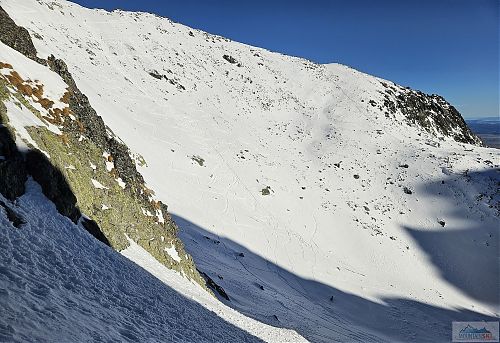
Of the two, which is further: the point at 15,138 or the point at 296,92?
the point at 296,92

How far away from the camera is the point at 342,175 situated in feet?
125

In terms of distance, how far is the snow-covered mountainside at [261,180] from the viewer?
12.0 meters

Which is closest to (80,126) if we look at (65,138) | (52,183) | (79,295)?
(65,138)

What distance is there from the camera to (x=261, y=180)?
33344 mm

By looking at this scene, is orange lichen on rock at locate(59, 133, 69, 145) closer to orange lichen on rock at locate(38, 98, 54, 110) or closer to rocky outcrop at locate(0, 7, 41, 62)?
orange lichen on rock at locate(38, 98, 54, 110)

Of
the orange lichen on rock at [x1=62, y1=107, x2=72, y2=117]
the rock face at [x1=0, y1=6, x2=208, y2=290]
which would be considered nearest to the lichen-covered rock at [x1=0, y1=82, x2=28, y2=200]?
the rock face at [x1=0, y1=6, x2=208, y2=290]

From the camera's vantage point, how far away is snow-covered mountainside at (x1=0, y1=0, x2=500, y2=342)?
A: 1199cm

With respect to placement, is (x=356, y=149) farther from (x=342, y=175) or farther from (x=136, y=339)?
(x=136, y=339)

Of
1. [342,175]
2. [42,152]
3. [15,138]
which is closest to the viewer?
[15,138]

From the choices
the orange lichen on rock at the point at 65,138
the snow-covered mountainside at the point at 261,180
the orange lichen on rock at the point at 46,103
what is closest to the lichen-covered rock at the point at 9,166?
the snow-covered mountainside at the point at 261,180

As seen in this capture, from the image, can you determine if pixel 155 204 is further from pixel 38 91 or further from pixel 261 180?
pixel 261 180

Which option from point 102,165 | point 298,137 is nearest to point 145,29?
point 298,137

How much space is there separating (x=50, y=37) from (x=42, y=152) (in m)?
36.3

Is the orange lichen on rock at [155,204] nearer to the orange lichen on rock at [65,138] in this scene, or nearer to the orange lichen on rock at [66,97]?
the orange lichen on rock at [65,138]
